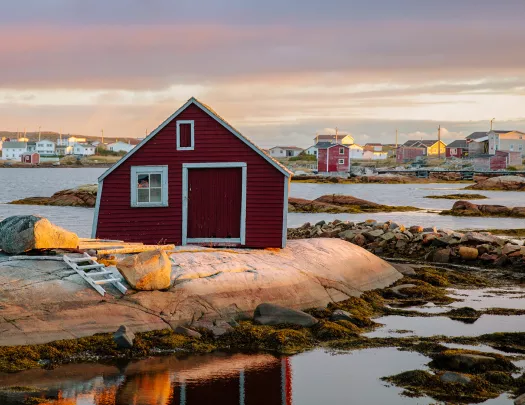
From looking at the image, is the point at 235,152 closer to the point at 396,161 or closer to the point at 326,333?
the point at 326,333

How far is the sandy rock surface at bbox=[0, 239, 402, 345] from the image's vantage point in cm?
1602

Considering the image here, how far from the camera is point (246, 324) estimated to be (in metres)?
17.8

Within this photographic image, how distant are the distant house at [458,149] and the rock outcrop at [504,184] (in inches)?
2161

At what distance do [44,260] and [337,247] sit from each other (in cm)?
995

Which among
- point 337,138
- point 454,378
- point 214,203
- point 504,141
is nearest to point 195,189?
point 214,203

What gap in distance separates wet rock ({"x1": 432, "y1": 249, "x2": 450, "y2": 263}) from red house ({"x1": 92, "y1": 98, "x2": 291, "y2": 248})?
340 inches

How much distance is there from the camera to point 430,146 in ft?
554

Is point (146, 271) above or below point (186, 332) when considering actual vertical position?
above

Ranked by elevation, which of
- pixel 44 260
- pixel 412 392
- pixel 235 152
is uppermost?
pixel 235 152

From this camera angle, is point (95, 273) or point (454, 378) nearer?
point (454, 378)

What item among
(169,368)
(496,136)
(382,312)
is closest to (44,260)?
(169,368)

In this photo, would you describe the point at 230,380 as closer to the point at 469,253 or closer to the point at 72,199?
the point at 469,253

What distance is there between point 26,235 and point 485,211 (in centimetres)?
4191

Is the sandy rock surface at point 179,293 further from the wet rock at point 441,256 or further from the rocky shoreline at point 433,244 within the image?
the rocky shoreline at point 433,244
